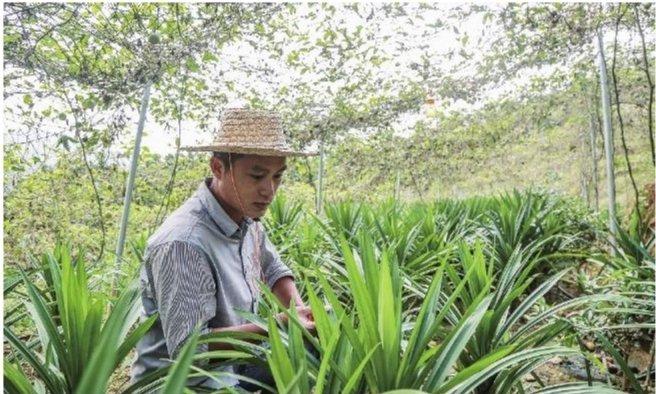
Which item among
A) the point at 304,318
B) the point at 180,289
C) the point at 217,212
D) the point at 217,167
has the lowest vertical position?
the point at 304,318

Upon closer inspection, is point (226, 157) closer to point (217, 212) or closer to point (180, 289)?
point (217, 212)

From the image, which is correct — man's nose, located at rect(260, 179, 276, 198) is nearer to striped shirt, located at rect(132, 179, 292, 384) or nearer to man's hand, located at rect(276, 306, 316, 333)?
striped shirt, located at rect(132, 179, 292, 384)

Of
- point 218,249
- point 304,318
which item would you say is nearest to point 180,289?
point 218,249

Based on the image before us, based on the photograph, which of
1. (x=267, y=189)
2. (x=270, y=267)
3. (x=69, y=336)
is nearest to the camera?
(x=69, y=336)

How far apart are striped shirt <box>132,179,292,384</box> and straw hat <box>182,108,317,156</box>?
0.47 ft

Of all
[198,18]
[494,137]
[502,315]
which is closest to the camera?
[502,315]

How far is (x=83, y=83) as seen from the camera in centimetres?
387

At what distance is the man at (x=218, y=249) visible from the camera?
135 centimetres

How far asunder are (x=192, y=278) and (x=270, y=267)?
25.4 inches

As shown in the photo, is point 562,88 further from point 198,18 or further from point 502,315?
point 502,315

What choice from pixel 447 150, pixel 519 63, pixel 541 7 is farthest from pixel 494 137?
pixel 541 7

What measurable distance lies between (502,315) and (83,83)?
3.40 meters

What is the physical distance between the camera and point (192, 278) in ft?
4.47

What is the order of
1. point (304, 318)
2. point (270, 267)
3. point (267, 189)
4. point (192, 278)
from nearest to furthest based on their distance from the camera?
point (192, 278) → point (304, 318) → point (267, 189) → point (270, 267)
